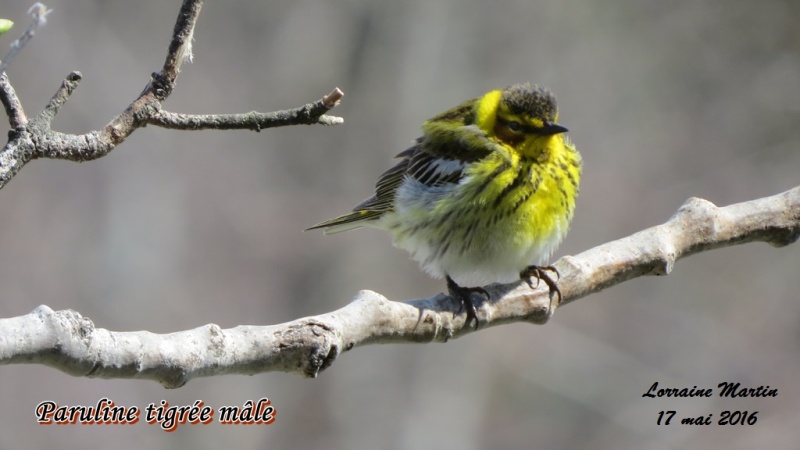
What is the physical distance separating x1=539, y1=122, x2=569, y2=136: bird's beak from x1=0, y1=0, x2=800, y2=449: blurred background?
671 cm

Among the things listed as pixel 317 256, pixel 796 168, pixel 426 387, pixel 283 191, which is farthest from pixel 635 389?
pixel 283 191

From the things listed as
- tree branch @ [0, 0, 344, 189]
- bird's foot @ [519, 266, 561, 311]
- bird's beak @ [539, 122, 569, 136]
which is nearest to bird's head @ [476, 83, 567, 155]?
bird's beak @ [539, 122, 569, 136]

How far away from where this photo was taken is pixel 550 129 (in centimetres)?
465

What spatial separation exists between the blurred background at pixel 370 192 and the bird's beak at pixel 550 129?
22.0ft

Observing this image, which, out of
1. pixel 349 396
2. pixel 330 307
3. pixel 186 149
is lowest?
pixel 349 396

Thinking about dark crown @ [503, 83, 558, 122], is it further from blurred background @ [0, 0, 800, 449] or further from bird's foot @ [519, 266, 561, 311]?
blurred background @ [0, 0, 800, 449]

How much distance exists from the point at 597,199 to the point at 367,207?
8.02 metres

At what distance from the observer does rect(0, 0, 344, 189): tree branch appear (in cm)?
220

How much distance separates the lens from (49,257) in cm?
1082

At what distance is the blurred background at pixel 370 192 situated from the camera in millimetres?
11180

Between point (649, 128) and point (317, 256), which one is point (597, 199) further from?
point (317, 256)

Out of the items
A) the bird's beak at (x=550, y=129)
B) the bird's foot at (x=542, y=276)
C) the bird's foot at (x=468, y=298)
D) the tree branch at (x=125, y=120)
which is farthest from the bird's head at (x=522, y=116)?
the tree branch at (x=125, y=120)

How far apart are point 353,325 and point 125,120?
0.98m

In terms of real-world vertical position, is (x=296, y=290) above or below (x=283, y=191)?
below
